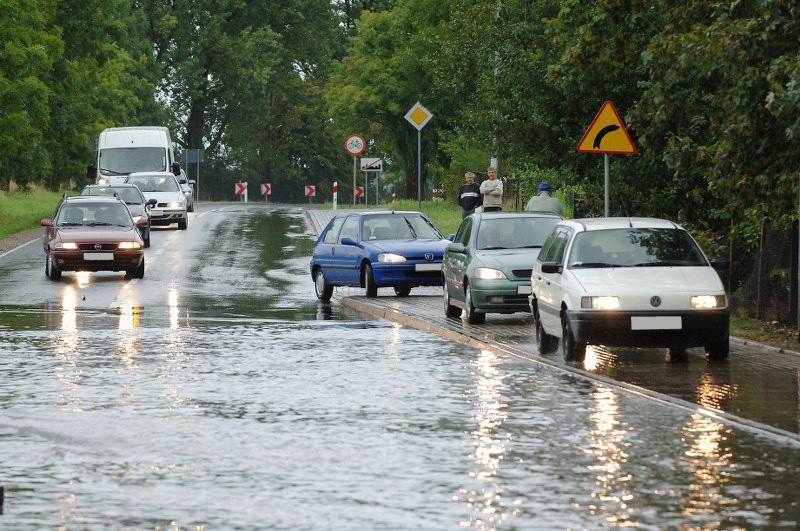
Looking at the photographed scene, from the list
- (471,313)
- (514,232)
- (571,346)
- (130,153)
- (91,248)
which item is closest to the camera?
(571,346)

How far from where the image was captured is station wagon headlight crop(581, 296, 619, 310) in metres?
16.3

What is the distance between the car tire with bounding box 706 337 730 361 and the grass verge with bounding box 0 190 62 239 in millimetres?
30285

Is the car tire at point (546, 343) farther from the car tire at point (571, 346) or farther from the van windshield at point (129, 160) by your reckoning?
the van windshield at point (129, 160)

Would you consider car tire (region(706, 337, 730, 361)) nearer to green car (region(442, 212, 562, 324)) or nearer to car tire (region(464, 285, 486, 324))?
green car (region(442, 212, 562, 324))

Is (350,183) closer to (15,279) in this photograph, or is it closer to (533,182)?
(533,182)

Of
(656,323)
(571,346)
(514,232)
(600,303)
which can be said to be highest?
(514,232)

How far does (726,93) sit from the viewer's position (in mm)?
18531

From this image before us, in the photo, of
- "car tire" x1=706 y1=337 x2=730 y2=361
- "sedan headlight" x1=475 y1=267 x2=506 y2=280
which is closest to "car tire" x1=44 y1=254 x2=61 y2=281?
"sedan headlight" x1=475 y1=267 x2=506 y2=280

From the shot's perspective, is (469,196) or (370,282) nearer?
(370,282)

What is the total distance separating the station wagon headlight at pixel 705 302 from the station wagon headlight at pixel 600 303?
2.57ft

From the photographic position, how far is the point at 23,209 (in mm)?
59281

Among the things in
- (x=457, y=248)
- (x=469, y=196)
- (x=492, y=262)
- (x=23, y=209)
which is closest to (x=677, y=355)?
(x=492, y=262)

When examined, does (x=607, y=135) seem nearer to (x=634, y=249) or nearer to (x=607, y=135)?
(x=607, y=135)

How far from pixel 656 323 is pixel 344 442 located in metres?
5.88
